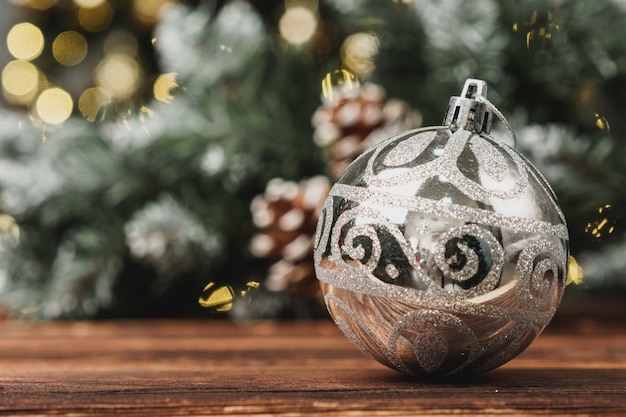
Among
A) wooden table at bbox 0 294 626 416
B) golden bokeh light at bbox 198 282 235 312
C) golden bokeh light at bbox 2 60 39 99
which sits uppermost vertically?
golden bokeh light at bbox 2 60 39 99

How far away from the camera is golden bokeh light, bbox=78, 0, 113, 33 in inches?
65.1

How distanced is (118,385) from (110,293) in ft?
1.85

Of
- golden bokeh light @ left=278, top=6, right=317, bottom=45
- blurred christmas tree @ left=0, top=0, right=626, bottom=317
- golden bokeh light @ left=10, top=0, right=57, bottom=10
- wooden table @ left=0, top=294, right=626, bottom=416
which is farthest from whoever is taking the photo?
golden bokeh light @ left=10, top=0, right=57, bottom=10

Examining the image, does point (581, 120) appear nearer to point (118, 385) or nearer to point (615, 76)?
point (615, 76)

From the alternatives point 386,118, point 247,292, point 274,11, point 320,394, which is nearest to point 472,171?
point 320,394

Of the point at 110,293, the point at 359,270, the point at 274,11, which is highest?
the point at 274,11

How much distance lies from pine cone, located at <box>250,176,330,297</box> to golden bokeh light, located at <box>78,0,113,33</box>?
2.91ft

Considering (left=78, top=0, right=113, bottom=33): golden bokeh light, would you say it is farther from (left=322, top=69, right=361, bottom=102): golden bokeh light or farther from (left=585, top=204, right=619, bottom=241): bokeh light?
(left=585, top=204, right=619, bottom=241): bokeh light

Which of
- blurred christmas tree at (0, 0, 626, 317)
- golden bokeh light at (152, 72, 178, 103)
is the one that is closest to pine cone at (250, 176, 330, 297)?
blurred christmas tree at (0, 0, 626, 317)

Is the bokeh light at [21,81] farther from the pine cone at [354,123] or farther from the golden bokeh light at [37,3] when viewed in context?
the pine cone at [354,123]

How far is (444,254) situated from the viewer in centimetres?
46

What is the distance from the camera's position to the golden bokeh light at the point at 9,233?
3.41ft

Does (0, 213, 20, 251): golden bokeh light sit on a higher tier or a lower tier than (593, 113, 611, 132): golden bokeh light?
lower

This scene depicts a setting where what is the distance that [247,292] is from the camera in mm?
1033
